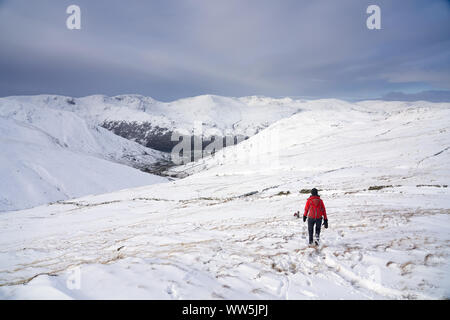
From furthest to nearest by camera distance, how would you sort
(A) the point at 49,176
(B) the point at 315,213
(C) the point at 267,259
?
(A) the point at 49,176 → (B) the point at 315,213 → (C) the point at 267,259

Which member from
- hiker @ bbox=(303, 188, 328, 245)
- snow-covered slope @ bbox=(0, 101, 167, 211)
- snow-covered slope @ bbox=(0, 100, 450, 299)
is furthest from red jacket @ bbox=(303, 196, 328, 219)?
snow-covered slope @ bbox=(0, 101, 167, 211)

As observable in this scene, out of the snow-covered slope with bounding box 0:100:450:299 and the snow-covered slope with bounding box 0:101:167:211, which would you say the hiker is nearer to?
the snow-covered slope with bounding box 0:100:450:299

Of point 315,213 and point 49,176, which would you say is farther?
point 49,176

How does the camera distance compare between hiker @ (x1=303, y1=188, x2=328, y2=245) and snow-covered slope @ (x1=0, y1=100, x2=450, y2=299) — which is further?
hiker @ (x1=303, y1=188, x2=328, y2=245)

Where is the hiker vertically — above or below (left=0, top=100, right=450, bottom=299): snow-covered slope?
above

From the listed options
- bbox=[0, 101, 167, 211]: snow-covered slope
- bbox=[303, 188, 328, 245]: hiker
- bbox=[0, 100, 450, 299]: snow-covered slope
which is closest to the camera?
bbox=[0, 100, 450, 299]: snow-covered slope

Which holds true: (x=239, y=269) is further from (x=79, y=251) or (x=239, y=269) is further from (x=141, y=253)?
(x=79, y=251)

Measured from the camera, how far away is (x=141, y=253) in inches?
420

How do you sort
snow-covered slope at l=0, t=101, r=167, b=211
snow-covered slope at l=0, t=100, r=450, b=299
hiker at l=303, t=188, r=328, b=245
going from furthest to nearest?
snow-covered slope at l=0, t=101, r=167, b=211 → hiker at l=303, t=188, r=328, b=245 → snow-covered slope at l=0, t=100, r=450, b=299

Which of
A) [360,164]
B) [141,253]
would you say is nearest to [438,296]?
[141,253]

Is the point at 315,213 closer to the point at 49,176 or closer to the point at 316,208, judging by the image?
the point at 316,208

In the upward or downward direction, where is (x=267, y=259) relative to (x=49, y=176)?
downward

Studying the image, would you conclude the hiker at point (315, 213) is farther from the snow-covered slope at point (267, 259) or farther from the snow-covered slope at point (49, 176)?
the snow-covered slope at point (49, 176)

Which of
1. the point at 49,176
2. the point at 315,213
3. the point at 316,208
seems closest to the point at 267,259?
the point at 315,213
